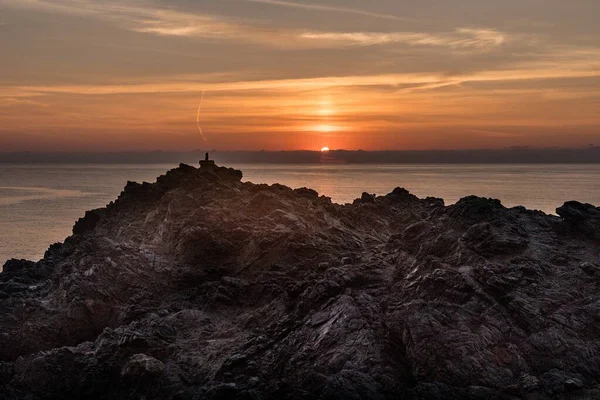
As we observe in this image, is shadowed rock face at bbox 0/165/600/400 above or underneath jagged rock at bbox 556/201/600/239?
underneath

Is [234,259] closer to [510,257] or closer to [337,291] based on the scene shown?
[337,291]

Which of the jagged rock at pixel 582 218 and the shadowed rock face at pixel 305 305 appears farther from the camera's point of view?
the jagged rock at pixel 582 218

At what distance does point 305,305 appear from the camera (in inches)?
1342

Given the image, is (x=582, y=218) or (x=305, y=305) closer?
(x=305, y=305)

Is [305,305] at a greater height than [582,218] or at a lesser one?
lesser

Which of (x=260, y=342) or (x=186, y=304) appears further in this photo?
(x=186, y=304)

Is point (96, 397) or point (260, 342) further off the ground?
point (260, 342)

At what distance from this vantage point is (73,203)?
198375 millimetres

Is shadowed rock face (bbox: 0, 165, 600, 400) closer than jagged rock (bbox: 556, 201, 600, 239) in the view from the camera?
Yes

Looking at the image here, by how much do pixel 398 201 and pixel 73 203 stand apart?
165 meters

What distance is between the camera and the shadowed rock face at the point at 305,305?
29.3m

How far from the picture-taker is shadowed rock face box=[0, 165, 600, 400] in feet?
96.0

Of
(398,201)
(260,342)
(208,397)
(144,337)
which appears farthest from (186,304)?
(398,201)

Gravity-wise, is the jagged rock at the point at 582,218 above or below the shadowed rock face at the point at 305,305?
above
